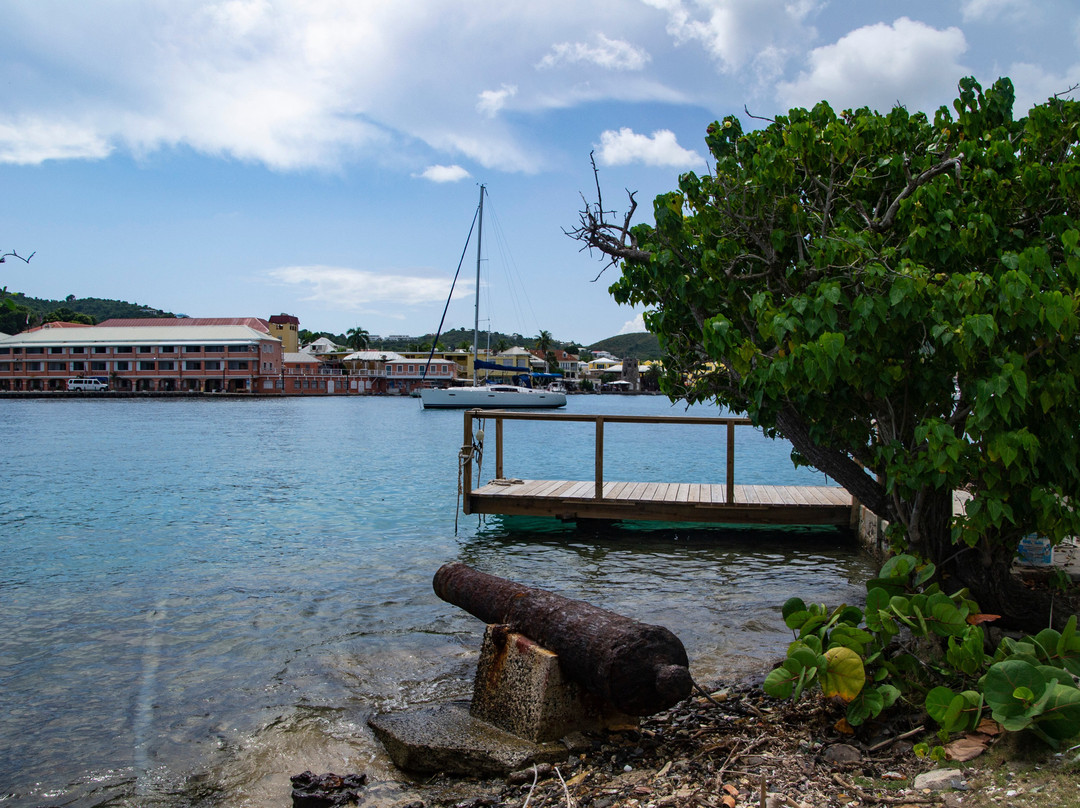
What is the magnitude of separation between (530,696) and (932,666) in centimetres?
243

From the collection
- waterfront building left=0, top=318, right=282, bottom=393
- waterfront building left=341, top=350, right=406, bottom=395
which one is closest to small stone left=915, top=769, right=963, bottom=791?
waterfront building left=0, top=318, right=282, bottom=393

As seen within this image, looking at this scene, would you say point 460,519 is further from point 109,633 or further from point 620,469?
point 620,469

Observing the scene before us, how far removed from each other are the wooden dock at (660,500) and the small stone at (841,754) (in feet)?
22.7

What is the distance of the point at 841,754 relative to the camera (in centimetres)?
401

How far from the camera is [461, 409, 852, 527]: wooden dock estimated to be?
11641 mm

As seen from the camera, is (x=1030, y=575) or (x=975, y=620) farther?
(x=1030, y=575)

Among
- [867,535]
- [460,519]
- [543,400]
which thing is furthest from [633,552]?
[543,400]

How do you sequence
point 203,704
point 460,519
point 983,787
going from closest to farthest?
1. point 983,787
2. point 203,704
3. point 460,519

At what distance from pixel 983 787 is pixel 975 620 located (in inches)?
53.9

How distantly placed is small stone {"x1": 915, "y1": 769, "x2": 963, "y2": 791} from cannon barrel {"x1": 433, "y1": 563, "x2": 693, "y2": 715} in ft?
3.87

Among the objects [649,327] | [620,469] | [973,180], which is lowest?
[620,469]

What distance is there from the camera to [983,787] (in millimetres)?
3262

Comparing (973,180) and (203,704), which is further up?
(973,180)

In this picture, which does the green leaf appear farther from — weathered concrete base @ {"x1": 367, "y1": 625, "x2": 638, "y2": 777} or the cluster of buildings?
the cluster of buildings
